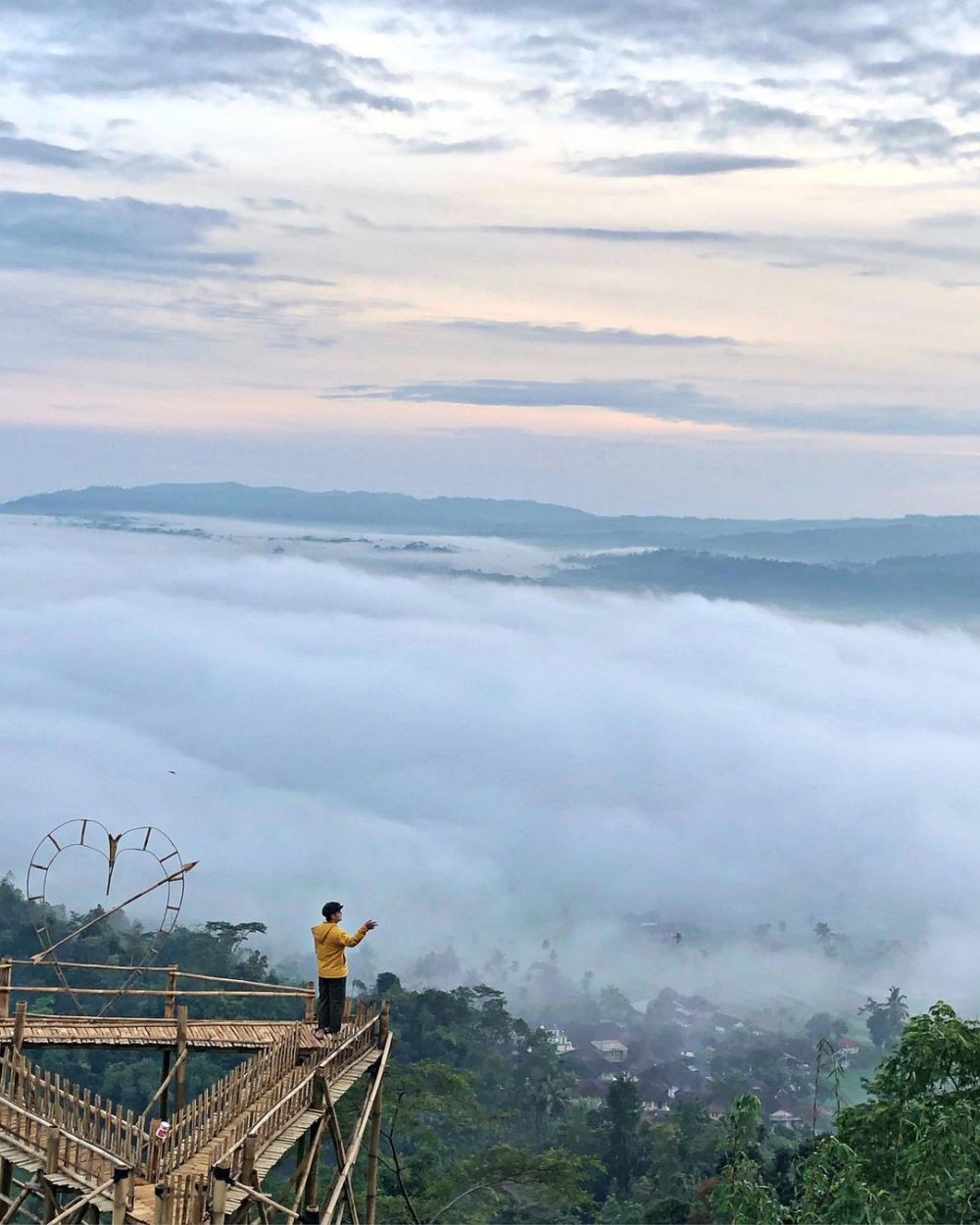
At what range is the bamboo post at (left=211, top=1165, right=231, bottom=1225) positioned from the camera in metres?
10.7

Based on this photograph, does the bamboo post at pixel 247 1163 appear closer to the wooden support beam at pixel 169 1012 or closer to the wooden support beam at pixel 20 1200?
the wooden support beam at pixel 20 1200

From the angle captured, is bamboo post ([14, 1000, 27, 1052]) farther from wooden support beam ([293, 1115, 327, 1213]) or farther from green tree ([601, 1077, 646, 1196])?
green tree ([601, 1077, 646, 1196])

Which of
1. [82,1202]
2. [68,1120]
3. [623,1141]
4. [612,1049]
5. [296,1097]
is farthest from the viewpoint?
[612,1049]

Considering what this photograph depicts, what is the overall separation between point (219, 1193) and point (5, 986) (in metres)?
5.25

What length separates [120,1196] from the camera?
35.0 ft

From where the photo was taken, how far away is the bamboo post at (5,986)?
14.9 meters

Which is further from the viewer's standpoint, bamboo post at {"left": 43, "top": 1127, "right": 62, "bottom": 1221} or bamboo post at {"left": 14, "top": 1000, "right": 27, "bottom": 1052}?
bamboo post at {"left": 14, "top": 1000, "right": 27, "bottom": 1052}

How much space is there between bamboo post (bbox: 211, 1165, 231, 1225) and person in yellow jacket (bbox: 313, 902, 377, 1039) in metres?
2.98

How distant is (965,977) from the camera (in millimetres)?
107000

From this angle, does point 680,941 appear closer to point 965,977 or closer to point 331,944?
point 965,977

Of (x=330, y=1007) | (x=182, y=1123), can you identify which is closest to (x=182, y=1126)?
(x=182, y=1123)

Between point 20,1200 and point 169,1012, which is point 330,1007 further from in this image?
point 169,1012

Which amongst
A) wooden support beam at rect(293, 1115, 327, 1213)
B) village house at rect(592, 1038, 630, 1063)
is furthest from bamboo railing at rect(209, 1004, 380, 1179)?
village house at rect(592, 1038, 630, 1063)

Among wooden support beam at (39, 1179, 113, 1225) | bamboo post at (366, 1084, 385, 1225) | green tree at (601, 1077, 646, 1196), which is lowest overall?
green tree at (601, 1077, 646, 1196)
